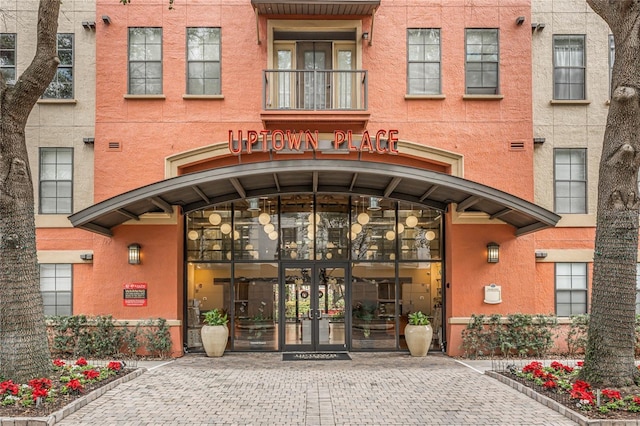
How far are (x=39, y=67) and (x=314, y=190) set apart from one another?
730cm

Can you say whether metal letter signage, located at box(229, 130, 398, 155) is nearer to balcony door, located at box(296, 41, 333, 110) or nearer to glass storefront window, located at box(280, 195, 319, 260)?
balcony door, located at box(296, 41, 333, 110)

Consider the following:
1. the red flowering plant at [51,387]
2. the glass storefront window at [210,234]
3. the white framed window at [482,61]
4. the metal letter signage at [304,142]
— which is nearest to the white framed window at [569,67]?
the white framed window at [482,61]

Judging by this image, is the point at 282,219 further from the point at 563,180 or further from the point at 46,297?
the point at 563,180

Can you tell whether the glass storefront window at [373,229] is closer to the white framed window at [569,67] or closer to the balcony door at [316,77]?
the balcony door at [316,77]

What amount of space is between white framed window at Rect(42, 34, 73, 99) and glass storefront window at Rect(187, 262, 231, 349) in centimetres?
582

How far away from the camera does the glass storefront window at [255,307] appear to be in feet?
54.7

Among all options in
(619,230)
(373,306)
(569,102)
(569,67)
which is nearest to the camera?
(619,230)

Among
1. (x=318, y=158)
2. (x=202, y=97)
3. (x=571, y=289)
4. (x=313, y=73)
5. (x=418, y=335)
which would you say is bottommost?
(x=418, y=335)

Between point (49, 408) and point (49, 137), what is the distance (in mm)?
9348

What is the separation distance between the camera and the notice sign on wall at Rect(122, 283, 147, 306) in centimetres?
1602

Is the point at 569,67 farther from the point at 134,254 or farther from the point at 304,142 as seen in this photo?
the point at 134,254

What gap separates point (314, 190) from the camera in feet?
53.1

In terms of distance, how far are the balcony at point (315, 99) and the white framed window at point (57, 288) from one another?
6797 mm

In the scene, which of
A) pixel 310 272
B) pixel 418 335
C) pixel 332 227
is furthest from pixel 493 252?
pixel 310 272
